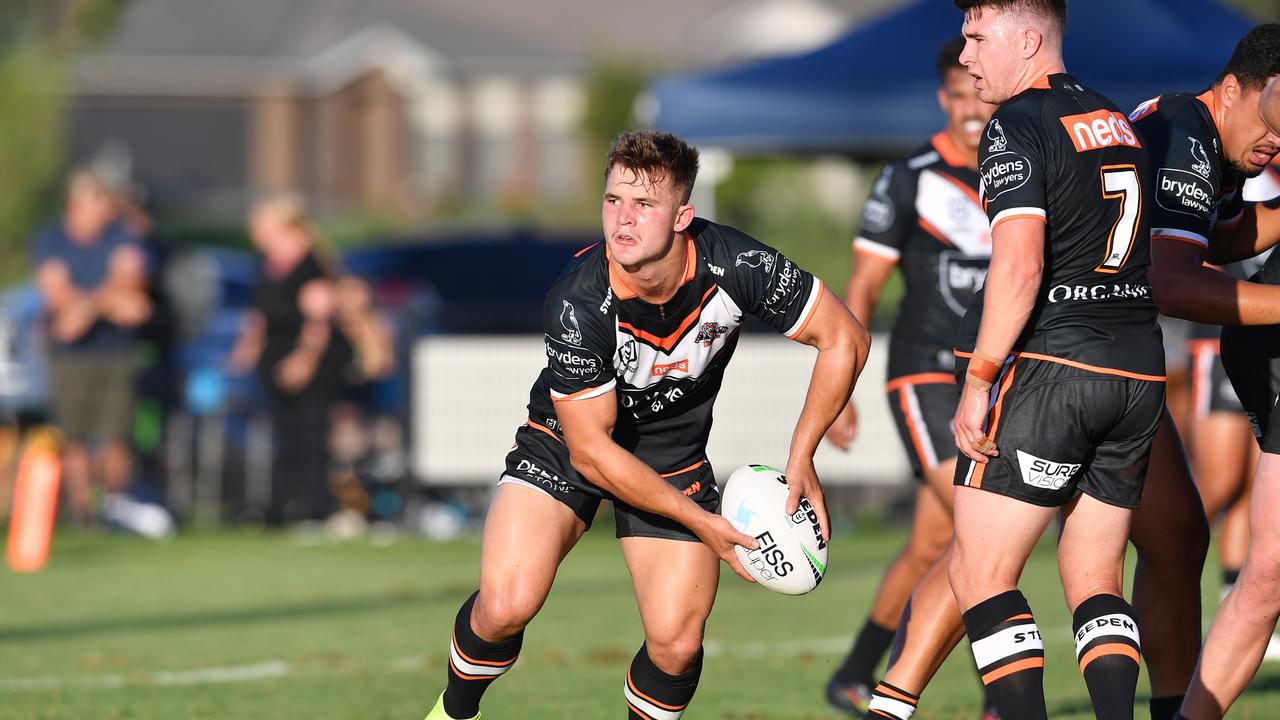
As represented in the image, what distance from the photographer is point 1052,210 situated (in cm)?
488

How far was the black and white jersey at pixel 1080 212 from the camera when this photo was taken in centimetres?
484

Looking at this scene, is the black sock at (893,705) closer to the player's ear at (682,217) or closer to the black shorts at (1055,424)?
the black shorts at (1055,424)

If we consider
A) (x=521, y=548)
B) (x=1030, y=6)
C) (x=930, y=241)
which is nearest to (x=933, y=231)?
(x=930, y=241)

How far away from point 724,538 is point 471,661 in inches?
38.2

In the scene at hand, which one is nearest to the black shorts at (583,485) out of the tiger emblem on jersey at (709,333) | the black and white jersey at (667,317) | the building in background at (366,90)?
the black and white jersey at (667,317)

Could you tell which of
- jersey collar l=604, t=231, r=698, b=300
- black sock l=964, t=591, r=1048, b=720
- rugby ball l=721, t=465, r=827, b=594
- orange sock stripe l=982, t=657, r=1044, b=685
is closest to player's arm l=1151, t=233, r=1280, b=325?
black sock l=964, t=591, r=1048, b=720

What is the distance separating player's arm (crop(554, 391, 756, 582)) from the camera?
5324 millimetres

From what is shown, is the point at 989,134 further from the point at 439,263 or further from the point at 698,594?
the point at 439,263

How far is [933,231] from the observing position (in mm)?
6891

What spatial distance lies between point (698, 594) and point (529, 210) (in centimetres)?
4455

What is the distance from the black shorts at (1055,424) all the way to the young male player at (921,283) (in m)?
1.67

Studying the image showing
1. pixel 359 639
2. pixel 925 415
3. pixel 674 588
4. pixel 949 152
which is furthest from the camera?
pixel 359 639

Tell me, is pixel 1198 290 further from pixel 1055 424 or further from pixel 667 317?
pixel 667 317

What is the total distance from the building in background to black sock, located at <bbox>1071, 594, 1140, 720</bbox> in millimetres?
49666
